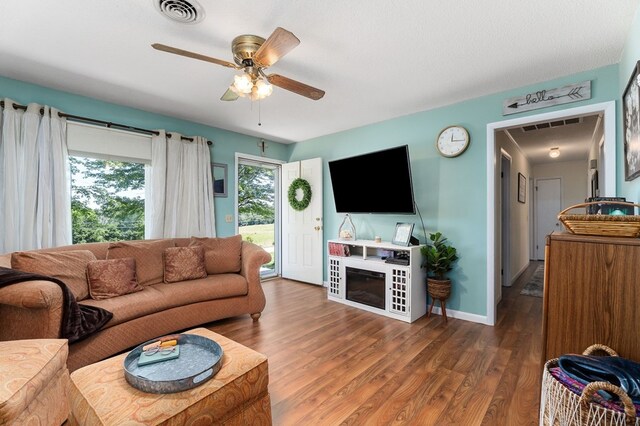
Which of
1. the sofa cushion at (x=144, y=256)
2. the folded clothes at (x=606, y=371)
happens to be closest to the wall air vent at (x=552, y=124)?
the folded clothes at (x=606, y=371)

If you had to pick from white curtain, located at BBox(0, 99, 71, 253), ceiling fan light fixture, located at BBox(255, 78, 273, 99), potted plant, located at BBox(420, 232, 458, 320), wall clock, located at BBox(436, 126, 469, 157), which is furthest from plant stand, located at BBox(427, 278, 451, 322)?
white curtain, located at BBox(0, 99, 71, 253)

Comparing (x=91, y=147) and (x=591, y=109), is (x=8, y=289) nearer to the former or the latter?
(x=91, y=147)

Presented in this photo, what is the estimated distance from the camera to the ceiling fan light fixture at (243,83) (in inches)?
75.7

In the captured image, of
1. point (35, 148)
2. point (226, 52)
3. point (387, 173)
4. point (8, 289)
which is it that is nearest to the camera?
point (8, 289)

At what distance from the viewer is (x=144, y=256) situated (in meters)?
2.83

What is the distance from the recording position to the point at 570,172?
6336 millimetres

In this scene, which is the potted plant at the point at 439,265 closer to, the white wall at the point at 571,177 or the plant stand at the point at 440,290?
the plant stand at the point at 440,290

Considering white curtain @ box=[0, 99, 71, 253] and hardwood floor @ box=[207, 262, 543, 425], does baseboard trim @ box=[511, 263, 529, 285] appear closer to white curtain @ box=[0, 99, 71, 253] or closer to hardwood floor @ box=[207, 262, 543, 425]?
hardwood floor @ box=[207, 262, 543, 425]

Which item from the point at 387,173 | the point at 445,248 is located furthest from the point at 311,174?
the point at 445,248

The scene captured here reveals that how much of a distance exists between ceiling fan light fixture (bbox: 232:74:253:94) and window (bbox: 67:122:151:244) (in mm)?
2059

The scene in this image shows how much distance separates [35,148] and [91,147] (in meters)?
0.44

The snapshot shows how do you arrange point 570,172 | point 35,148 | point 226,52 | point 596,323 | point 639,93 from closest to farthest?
1. point 596,323
2. point 639,93
3. point 226,52
4. point 35,148
5. point 570,172

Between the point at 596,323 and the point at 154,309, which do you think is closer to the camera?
the point at 596,323

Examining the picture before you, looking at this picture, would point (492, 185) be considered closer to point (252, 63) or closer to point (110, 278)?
point (252, 63)
